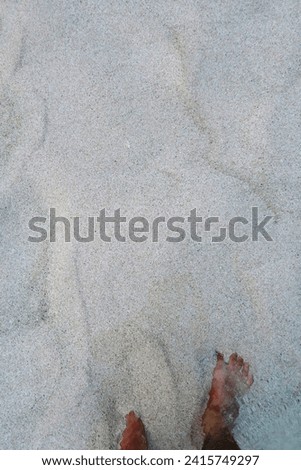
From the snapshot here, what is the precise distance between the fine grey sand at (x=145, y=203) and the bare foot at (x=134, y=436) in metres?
0.03

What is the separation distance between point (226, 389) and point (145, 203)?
63cm

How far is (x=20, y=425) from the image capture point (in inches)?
70.8

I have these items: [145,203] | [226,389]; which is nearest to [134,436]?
[226,389]

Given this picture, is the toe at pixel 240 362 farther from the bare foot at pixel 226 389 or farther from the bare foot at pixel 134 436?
the bare foot at pixel 134 436

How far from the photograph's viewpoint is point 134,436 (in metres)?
1.76

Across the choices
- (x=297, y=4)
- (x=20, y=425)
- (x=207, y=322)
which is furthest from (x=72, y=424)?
(x=297, y=4)

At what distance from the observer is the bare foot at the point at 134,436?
1757 mm

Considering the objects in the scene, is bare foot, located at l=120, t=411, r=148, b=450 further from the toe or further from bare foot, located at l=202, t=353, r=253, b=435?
the toe

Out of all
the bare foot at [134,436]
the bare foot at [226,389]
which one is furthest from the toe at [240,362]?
the bare foot at [134,436]

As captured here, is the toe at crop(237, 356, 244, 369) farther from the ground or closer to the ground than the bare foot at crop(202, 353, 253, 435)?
farther from the ground

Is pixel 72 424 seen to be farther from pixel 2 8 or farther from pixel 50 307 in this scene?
pixel 2 8

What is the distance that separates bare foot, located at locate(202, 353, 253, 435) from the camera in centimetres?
178

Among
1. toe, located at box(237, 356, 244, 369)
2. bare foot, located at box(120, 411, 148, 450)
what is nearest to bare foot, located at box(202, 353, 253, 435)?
toe, located at box(237, 356, 244, 369)

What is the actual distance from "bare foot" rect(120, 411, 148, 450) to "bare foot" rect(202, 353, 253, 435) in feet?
0.62
